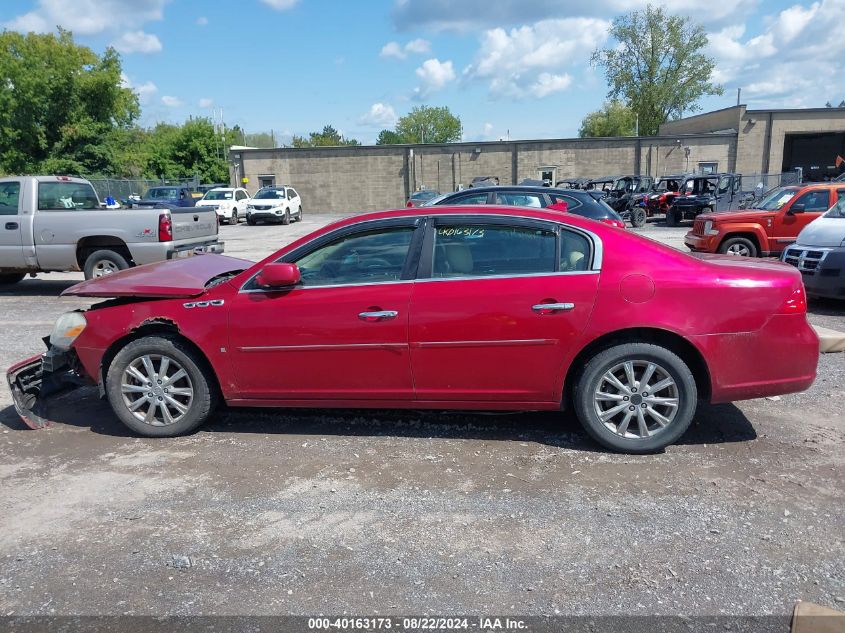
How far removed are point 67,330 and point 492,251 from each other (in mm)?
3162

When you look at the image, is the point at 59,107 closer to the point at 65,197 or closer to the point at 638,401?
the point at 65,197

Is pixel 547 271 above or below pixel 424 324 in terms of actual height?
above

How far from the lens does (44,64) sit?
137ft

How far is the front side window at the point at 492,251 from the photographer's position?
4316mm

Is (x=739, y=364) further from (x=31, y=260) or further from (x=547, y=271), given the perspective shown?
(x=31, y=260)

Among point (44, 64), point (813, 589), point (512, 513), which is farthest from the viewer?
point (44, 64)

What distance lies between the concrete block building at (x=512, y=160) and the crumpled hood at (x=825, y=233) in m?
30.9

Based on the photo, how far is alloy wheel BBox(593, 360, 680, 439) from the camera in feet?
13.7

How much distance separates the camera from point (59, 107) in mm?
42656

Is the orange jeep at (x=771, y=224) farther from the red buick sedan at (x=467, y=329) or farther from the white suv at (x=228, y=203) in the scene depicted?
the white suv at (x=228, y=203)

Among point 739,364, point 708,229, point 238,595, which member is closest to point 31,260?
point 238,595

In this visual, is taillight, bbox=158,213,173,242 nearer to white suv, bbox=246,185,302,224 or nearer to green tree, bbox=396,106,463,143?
white suv, bbox=246,185,302,224

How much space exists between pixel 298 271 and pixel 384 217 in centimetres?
70

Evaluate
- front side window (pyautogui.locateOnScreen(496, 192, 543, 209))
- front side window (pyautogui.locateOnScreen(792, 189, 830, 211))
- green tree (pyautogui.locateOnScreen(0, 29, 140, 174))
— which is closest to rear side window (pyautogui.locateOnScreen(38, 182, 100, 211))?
front side window (pyautogui.locateOnScreen(496, 192, 543, 209))
